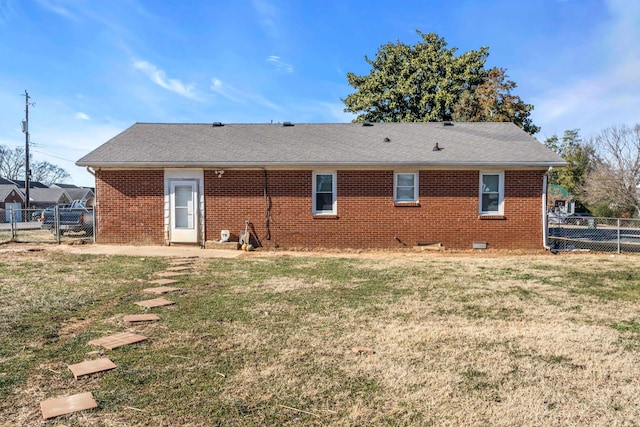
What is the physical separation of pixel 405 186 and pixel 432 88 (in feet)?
45.7

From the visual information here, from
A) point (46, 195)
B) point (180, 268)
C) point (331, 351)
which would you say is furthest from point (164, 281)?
point (46, 195)

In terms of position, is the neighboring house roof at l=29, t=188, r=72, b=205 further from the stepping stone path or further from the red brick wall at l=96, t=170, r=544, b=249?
the stepping stone path

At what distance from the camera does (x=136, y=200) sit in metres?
13.0

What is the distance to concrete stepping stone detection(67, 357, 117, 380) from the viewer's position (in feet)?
11.5

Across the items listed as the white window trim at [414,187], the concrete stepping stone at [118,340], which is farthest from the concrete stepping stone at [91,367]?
the white window trim at [414,187]

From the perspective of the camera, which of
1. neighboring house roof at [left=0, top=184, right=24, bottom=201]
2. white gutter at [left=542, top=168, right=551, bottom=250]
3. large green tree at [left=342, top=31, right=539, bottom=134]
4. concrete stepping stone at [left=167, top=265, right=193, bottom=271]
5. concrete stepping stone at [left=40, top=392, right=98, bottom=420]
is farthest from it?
neighboring house roof at [left=0, top=184, right=24, bottom=201]

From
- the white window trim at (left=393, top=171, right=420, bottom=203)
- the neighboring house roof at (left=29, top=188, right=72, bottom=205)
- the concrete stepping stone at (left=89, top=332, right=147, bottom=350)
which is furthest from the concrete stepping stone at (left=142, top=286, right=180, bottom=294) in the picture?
the neighboring house roof at (left=29, top=188, right=72, bottom=205)

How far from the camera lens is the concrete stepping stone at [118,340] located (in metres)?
4.17

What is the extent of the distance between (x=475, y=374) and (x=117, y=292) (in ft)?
18.1

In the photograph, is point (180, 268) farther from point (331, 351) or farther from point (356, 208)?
point (331, 351)

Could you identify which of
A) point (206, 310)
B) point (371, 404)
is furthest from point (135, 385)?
point (206, 310)

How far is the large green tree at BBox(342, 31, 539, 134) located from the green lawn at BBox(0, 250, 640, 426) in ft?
55.1

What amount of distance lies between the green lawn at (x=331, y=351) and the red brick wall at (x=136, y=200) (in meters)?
5.08

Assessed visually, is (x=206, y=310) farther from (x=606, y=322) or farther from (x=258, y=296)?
(x=606, y=322)
